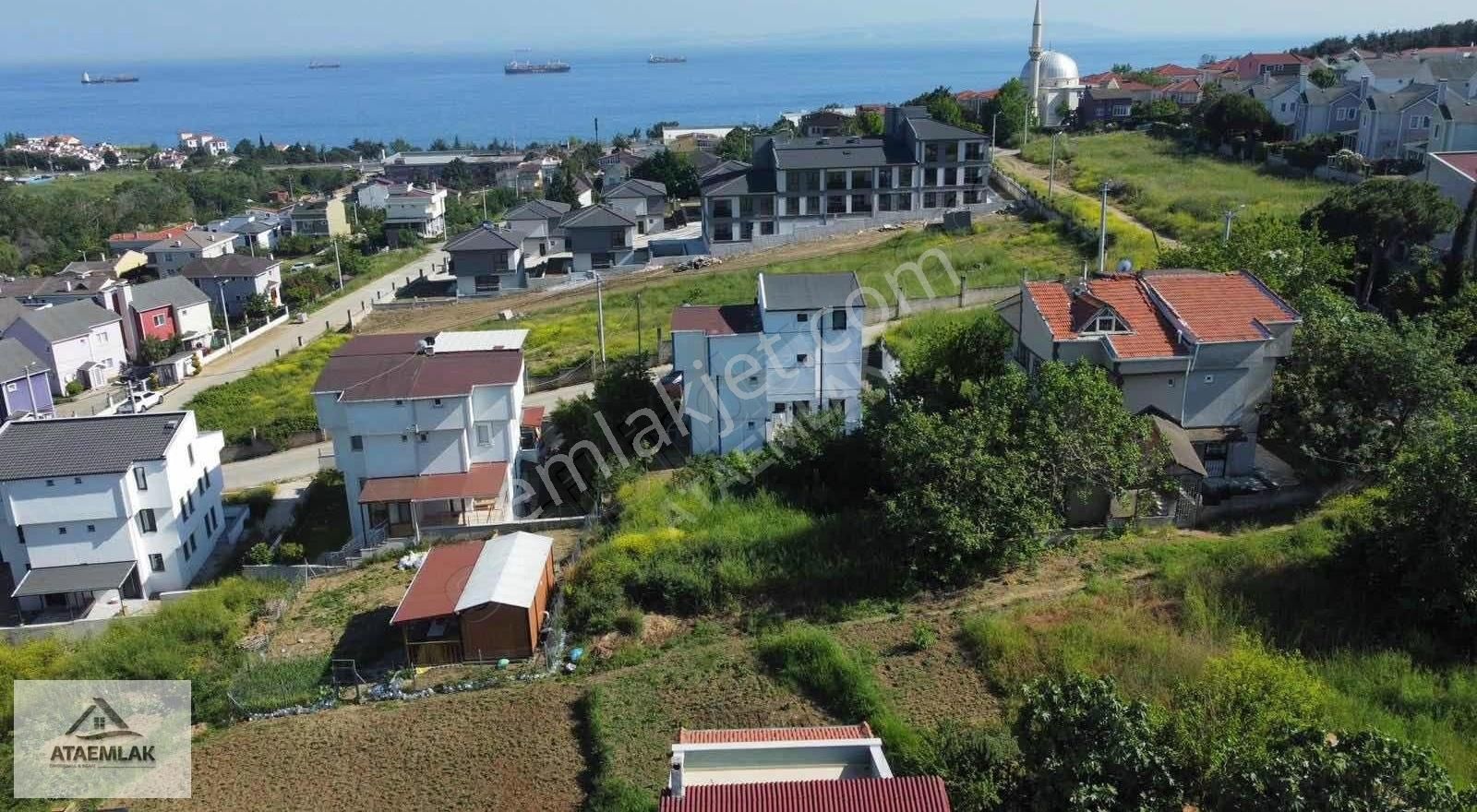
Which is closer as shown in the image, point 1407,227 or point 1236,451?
point 1236,451

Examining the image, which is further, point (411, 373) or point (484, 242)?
point (484, 242)

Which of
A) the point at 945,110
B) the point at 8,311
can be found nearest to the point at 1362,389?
the point at 945,110

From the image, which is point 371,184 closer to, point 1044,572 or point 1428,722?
point 1044,572

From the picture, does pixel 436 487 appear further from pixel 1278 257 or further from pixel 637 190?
pixel 637 190

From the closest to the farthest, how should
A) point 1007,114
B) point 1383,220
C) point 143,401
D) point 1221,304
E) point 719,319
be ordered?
point 1221,304 < point 719,319 < point 1383,220 < point 143,401 < point 1007,114

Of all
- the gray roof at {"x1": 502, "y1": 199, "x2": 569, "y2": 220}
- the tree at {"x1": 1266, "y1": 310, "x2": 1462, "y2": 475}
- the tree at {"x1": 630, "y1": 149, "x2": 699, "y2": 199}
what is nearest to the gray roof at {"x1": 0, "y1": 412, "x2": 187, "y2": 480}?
the tree at {"x1": 1266, "y1": 310, "x2": 1462, "y2": 475}

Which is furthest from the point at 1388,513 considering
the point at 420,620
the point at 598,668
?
the point at 420,620
